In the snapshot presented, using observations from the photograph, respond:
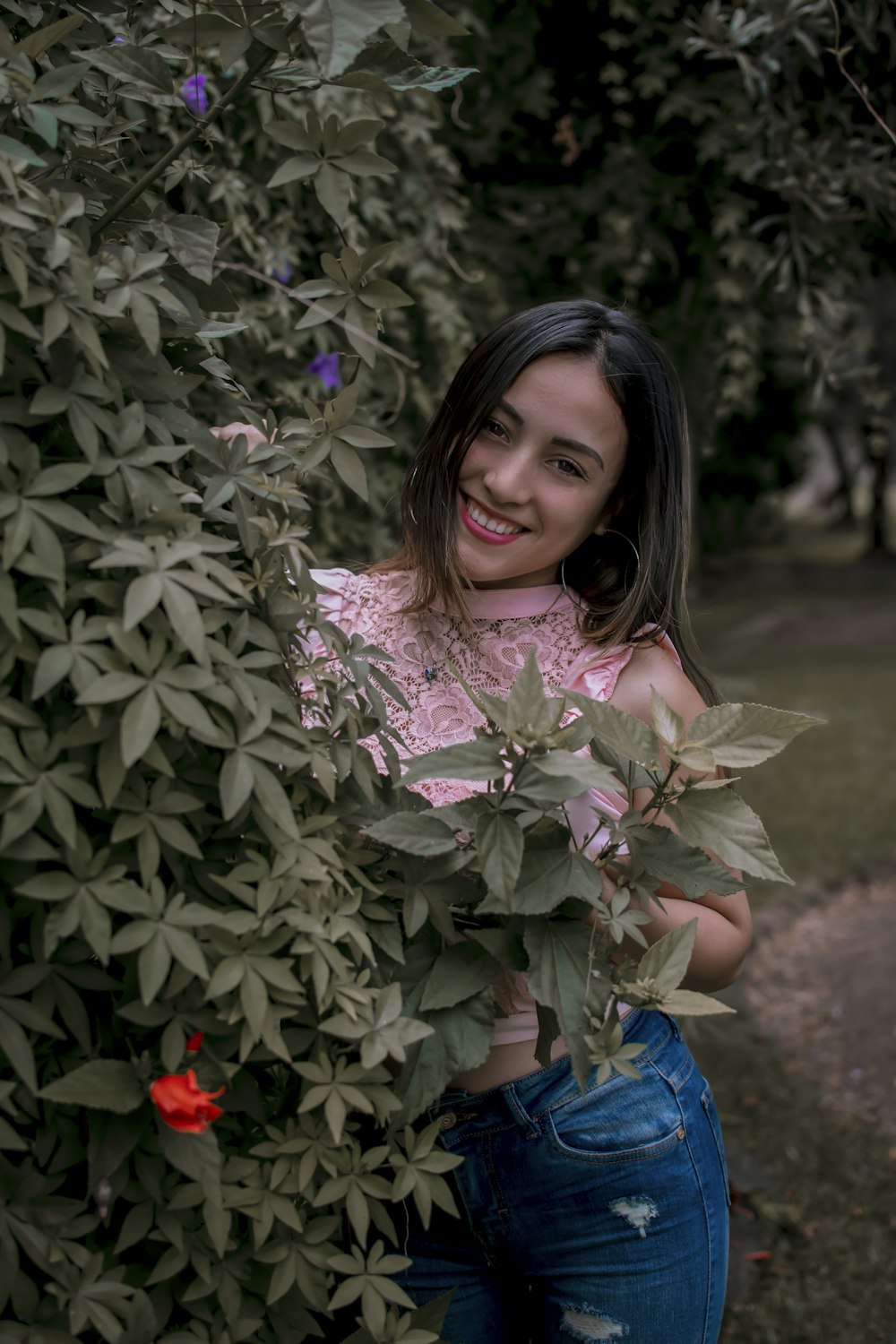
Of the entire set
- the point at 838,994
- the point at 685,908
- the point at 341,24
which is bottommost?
the point at 838,994

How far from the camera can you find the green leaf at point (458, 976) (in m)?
1.14

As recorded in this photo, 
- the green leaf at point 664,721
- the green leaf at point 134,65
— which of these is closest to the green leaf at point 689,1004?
the green leaf at point 664,721

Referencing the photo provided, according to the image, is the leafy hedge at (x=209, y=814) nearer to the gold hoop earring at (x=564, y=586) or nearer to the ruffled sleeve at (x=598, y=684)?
the ruffled sleeve at (x=598, y=684)

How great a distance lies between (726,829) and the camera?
3.64 feet

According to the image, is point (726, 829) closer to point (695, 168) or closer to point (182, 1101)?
point (182, 1101)

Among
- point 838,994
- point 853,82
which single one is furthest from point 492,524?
point 838,994

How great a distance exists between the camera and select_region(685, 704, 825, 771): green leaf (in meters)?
1.12

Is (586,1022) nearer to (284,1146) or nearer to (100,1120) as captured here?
(284,1146)

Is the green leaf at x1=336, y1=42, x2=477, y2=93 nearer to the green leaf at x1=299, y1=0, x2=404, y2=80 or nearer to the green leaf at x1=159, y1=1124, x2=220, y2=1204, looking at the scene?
the green leaf at x1=299, y1=0, x2=404, y2=80

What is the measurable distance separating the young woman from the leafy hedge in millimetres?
311

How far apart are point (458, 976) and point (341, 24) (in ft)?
2.60

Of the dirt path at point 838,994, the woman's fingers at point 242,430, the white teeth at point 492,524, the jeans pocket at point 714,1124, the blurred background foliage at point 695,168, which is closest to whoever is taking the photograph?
the woman's fingers at point 242,430

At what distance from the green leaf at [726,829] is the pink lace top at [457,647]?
49 centimetres

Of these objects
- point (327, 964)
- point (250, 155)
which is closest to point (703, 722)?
point (327, 964)
